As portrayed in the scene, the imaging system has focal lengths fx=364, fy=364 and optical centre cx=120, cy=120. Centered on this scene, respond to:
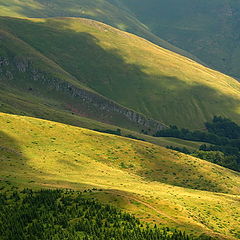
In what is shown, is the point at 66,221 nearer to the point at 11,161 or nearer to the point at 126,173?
the point at 11,161

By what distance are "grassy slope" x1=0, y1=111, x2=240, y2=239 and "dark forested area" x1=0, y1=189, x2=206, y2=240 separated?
13.0 ft

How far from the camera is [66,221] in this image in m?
39.7

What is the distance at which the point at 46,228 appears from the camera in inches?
1513

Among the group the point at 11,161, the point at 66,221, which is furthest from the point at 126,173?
the point at 66,221

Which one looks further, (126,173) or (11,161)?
(126,173)

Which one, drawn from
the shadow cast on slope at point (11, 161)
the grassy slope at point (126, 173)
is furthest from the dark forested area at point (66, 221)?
the shadow cast on slope at point (11, 161)

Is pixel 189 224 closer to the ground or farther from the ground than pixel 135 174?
farther from the ground

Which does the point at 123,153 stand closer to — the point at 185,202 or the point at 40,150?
the point at 40,150

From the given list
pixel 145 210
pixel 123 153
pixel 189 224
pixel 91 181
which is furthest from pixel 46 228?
pixel 123 153

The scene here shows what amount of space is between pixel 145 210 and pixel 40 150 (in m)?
40.8

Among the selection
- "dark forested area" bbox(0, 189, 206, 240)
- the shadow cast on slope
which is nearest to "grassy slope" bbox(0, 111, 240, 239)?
the shadow cast on slope

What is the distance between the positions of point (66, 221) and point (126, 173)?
1762 inches

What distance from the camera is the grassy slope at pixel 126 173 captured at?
51562 millimetres

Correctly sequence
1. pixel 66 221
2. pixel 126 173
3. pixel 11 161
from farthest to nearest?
1. pixel 126 173
2. pixel 11 161
3. pixel 66 221
